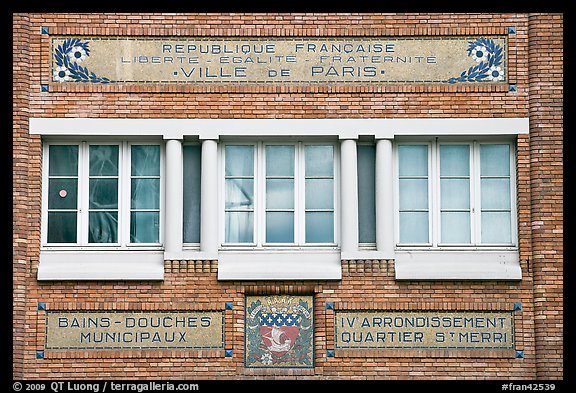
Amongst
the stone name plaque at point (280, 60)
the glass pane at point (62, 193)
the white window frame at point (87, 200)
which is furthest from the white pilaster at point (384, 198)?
the glass pane at point (62, 193)

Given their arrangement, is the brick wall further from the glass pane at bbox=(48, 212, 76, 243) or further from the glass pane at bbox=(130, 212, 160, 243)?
the glass pane at bbox=(48, 212, 76, 243)

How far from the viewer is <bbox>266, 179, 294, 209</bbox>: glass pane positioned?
20.3 m

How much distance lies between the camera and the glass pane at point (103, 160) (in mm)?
20312

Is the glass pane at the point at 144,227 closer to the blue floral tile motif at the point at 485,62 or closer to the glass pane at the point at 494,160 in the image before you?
the glass pane at the point at 494,160

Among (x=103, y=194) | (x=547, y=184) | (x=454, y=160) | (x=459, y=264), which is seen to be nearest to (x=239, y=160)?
(x=103, y=194)

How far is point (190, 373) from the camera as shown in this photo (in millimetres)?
19641

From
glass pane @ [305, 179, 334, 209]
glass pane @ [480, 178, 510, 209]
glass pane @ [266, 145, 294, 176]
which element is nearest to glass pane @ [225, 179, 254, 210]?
glass pane @ [266, 145, 294, 176]

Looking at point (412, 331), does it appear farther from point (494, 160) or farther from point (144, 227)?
point (144, 227)

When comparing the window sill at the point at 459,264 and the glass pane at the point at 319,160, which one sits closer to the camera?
the window sill at the point at 459,264

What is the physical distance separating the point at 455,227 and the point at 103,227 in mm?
5597

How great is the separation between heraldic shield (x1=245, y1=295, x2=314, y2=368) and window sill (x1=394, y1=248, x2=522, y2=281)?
165 centimetres

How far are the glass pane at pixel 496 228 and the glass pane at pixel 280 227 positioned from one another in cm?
307
